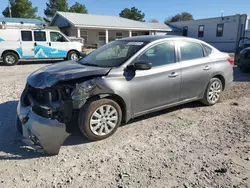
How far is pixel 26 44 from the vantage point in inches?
447

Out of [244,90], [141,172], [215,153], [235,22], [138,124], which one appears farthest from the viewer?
[235,22]

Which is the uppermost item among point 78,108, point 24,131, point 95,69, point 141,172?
point 95,69

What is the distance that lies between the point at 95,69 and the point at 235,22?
26224 millimetres

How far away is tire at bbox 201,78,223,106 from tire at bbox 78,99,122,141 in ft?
7.77

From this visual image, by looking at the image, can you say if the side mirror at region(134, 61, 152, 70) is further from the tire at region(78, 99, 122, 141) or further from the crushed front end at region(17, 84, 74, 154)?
the crushed front end at region(17, 84, 74, 154)

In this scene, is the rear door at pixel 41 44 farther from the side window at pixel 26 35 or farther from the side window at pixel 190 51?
the side window at pixel 190 51

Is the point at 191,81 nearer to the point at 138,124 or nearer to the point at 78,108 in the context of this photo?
the point at 138,124

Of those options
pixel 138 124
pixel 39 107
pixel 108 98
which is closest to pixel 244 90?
pixel 138 124

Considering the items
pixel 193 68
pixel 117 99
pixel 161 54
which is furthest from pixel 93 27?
pixel 117 99

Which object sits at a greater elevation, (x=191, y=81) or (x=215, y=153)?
(x=191, y=81)

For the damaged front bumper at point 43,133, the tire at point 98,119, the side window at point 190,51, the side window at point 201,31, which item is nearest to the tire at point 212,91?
the side window at point 190,51

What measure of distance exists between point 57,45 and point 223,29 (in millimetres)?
21903

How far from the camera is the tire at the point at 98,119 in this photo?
331 cm

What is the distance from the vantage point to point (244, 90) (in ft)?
21.5
